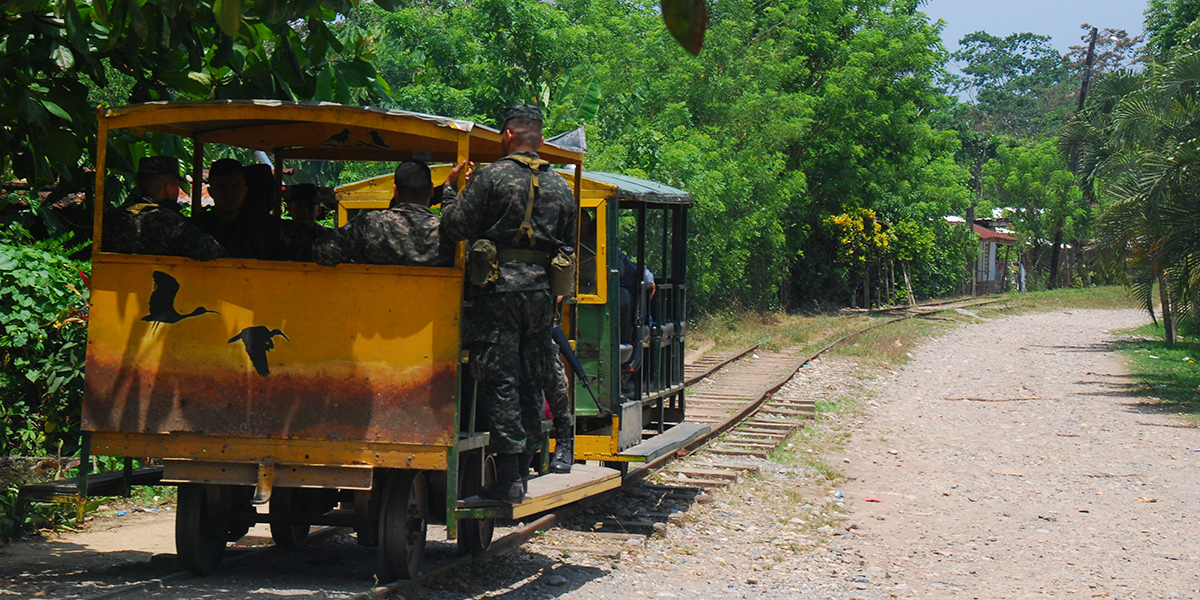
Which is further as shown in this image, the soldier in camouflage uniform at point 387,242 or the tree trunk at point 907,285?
the tree trunk at point 907,285

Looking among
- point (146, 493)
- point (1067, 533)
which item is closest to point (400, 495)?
point (146, 493)

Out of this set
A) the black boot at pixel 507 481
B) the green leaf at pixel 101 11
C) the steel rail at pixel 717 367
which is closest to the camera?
the green leaf at pixel 101 11

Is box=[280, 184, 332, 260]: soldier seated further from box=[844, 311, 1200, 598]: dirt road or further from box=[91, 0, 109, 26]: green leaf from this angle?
box=[844, 311, 1200, 598]: dirt road

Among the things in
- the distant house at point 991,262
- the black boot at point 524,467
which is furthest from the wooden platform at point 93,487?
the distant house at point 991,262

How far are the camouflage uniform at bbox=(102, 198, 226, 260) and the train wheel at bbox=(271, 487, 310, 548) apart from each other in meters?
1.40

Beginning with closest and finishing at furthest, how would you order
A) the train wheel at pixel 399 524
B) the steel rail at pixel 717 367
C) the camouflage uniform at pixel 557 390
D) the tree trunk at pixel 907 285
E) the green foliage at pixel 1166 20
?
the train wheel at pixel 399 524, the camouflage uniform at pixel 557 390, the steel rail at pixel 717 367, the green foliage at pixel 1166 20, the tree trunk at pixel 907 285

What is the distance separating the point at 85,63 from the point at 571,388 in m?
3.56

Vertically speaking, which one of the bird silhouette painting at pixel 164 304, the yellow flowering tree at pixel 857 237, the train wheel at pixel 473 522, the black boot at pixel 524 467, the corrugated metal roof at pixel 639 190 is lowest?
the train wheel at pixel 473 522

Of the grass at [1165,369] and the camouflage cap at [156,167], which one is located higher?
the camouflage cap at [156,167]

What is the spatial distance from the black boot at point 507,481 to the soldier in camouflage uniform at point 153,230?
1841 mm

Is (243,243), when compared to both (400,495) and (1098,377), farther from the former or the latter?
(1098,377)

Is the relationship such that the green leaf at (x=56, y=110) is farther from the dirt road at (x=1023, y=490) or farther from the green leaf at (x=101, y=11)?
the dirt road at (x=1023, y=490)

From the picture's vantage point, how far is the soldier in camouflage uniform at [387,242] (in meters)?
5.87

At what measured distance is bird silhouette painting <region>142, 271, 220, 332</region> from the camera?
5871mm
